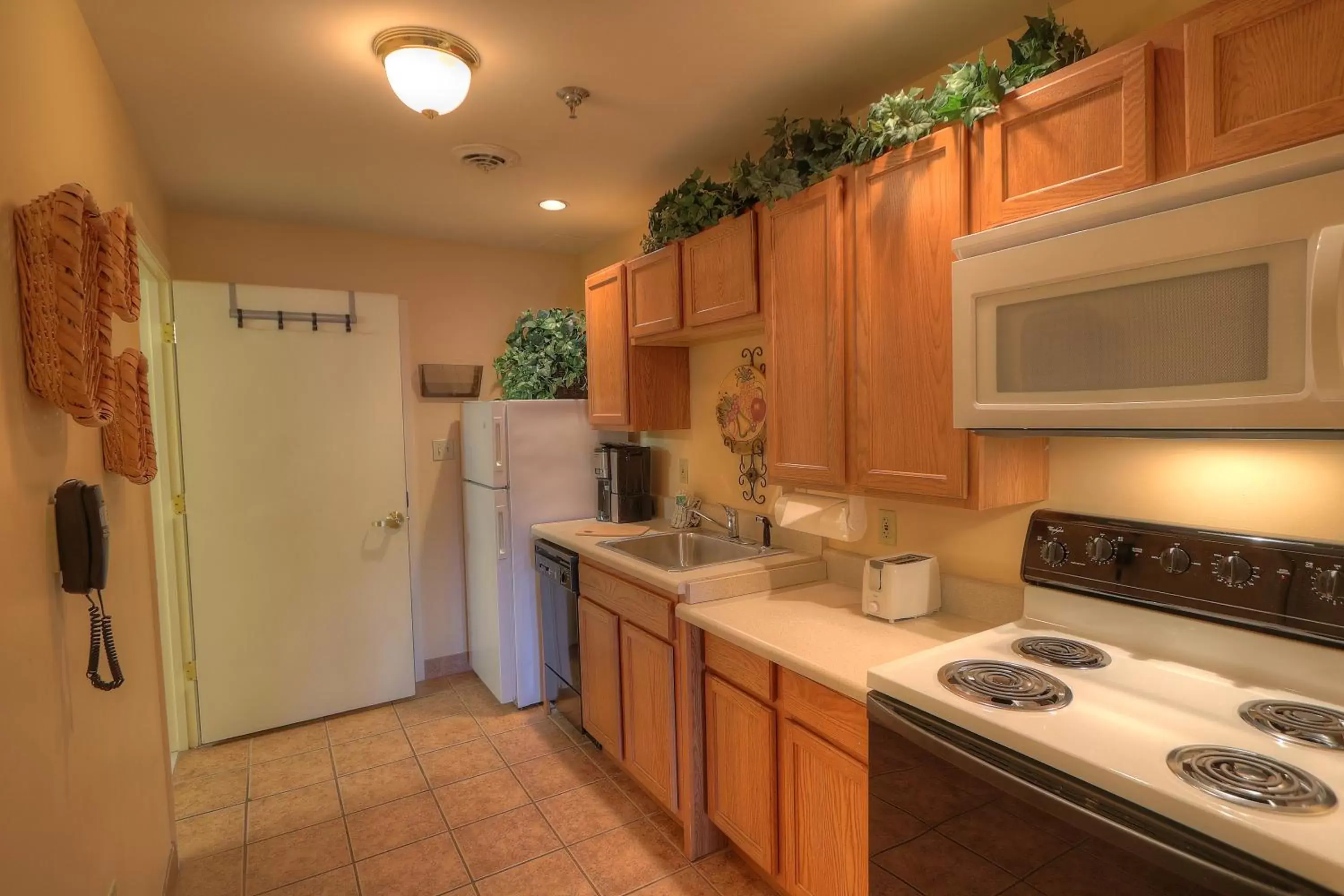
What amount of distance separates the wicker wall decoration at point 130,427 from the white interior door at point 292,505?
59.7 inches

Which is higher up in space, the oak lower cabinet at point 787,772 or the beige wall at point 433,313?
the beige wall at point 433,313

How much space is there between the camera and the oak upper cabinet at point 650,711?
7.23 ft

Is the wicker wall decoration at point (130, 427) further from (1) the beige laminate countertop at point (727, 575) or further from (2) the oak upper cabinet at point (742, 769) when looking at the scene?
(2) the oak upper cabinet at point (742, 769)

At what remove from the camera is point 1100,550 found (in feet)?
4.96

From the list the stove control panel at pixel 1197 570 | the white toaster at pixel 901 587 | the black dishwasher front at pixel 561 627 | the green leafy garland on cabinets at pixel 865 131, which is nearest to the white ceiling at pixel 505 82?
the green leafy garland on cabinets at pixel 865 131

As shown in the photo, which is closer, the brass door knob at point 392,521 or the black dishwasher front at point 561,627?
the black dishwasher front at point 561,627

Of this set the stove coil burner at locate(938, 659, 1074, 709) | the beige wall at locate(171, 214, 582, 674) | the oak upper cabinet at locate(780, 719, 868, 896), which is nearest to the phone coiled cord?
the oak upper cabinet at locate(780, 719, 868, 896)

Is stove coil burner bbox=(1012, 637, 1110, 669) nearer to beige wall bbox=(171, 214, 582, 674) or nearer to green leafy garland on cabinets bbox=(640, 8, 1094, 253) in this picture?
green leafy garland on cabinets bbox=(640, 8, 1094, 253)

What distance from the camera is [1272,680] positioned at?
1.25 meters

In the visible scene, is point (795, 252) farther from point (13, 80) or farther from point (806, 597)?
point (13, 80)

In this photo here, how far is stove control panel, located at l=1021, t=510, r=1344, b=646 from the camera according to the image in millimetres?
1204

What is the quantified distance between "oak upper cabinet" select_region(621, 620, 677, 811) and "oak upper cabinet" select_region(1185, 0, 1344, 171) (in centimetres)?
183

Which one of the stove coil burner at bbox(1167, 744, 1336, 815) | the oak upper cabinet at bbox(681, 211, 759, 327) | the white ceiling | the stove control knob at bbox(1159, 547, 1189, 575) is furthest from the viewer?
the oak upper cabinet at bbox(681, 211, 759, 327)

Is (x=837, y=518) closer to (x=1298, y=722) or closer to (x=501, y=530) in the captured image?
(x=1298, y=722)
